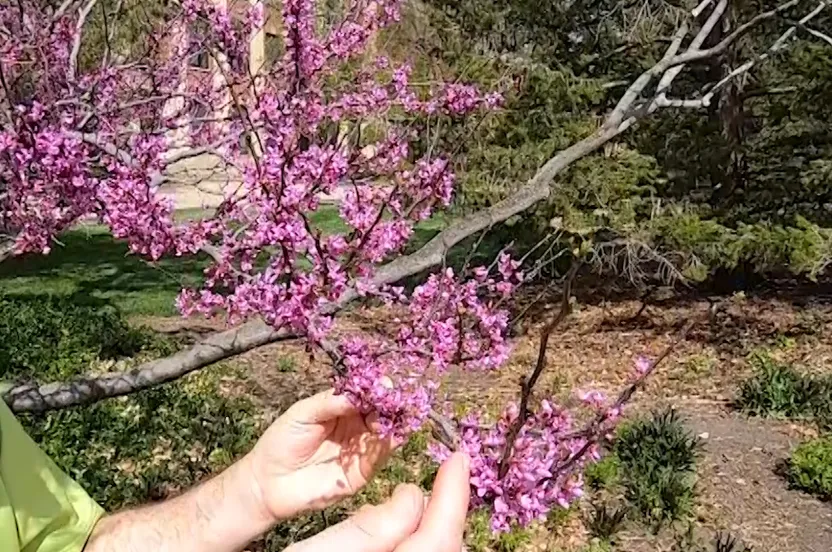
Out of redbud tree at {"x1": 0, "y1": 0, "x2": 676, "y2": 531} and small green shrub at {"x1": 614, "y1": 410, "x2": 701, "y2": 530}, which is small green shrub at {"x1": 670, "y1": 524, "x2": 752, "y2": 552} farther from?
redbud tree at {"x1": 0, "y1": 0, "x2": 676, "y2": 531}

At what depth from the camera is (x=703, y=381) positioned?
7.22m

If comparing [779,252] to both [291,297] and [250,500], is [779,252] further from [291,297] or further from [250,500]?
[250,500]

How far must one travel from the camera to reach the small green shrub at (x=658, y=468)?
480 cm

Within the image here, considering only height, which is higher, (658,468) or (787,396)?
(658,468)

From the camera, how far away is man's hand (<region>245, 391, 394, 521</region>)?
5.82ft

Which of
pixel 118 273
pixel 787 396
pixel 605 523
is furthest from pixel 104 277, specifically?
pixel 605 523

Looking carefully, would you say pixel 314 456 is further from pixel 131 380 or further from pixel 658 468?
pixel 658 468

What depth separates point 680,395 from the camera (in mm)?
6957

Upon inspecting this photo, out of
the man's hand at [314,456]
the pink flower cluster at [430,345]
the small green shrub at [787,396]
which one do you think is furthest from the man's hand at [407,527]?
the small green shrub at [787,396]

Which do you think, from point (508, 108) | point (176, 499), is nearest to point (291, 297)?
point (176, 499)

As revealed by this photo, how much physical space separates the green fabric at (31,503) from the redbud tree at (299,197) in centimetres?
56

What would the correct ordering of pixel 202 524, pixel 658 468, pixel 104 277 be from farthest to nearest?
pixel 104 277, pixel 658 468, pixel 202 524

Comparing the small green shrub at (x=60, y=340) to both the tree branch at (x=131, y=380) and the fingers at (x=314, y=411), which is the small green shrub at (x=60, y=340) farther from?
the fingers at (x=314, y=411)

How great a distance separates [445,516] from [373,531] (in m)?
0.08
